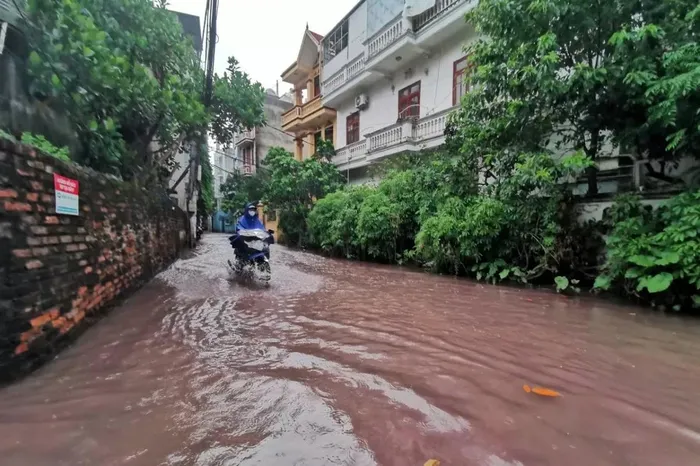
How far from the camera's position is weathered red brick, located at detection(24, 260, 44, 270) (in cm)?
246

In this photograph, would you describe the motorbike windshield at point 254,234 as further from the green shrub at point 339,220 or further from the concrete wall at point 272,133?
the concrete wall at point 272,133

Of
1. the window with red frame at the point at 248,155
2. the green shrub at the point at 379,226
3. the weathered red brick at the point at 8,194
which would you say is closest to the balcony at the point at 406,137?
the green shrub at the point at 379,226

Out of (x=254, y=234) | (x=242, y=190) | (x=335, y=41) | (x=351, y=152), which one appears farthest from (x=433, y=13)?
(x=242, y=190)

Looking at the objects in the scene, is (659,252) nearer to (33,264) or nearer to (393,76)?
(33,264)

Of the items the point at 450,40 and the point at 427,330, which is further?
the point at 450,40

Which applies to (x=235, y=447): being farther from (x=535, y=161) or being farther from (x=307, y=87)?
(x=307, y=87)

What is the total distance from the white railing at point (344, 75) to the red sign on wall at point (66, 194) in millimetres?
12841

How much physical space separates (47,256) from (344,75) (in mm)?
14988

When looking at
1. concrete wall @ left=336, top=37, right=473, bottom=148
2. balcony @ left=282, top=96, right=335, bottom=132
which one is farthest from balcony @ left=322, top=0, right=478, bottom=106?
balcony @ left=282, top=96, right=335, bottom=132

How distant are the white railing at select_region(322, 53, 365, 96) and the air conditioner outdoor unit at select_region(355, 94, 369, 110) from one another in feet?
2.89

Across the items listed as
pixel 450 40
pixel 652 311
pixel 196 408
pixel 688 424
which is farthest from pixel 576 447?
pixel 450 40

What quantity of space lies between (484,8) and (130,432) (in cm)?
728

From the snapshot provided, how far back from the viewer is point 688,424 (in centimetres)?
196

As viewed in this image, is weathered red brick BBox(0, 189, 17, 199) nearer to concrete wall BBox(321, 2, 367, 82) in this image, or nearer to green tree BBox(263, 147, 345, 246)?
green tree BBox(263, 147, 345, 246)
